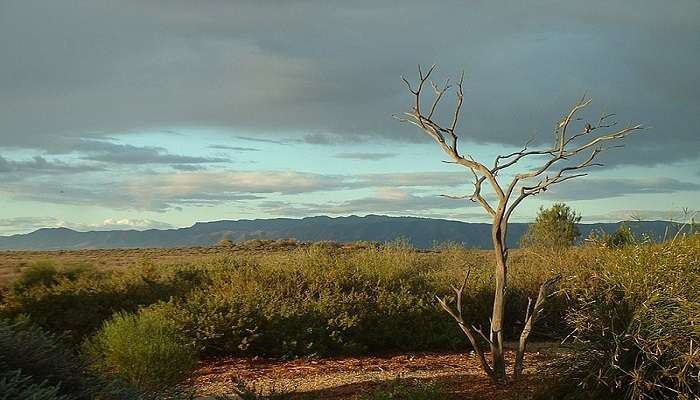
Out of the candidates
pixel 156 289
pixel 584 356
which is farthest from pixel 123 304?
pixel 584 356

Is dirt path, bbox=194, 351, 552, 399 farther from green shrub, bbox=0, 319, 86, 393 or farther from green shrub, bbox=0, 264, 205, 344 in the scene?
green shrub, bbox=0, 264, 205, 344

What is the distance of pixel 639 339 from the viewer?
7328mm

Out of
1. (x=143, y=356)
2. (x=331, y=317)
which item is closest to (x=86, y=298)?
(x=331, y=317)

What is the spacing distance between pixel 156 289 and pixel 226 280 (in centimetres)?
136

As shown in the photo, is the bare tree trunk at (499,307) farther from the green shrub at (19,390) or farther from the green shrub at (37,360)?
the green shrub at (19,390)

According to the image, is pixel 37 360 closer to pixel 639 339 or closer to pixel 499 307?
pixel 499 307

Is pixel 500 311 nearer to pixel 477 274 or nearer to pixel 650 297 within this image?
pixel 650 297

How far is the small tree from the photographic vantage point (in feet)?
120

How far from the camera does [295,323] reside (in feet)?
45.2

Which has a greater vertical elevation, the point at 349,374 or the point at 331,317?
the point at 331,317

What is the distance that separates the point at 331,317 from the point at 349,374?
2842mm

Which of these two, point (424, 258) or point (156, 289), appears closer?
point (156, 289)

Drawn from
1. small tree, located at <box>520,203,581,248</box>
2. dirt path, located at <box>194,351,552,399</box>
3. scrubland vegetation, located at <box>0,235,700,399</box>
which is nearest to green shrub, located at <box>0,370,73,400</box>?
scrubland vegetation, located at <box>0,235,700,399</box>

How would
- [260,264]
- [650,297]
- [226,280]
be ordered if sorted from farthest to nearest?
[260,264] → [226,280] → [650,297]
